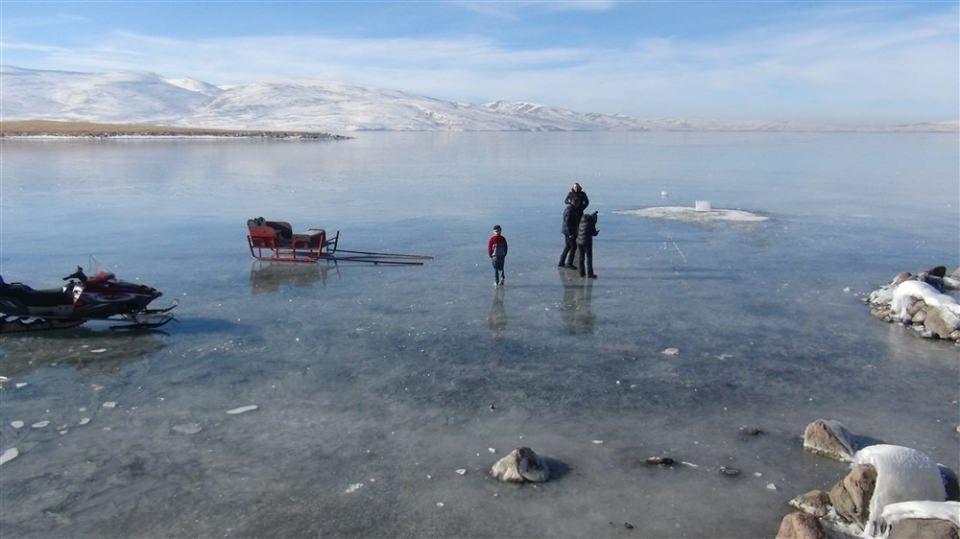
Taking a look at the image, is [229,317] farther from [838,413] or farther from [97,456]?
[838,413]

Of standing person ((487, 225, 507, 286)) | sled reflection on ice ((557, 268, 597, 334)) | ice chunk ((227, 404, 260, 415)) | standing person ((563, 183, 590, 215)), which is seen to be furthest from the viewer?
standing person ((563, 183, 590, 215))

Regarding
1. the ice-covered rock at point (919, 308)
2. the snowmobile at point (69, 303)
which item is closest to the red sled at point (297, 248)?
the snowmobile at point (69, 303)

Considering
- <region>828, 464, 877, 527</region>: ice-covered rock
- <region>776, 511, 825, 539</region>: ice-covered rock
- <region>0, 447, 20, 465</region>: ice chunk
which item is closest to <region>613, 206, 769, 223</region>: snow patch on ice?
<region>828, 464, 877, 527</region>: ice-covered rock

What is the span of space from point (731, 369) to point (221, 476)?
637cm

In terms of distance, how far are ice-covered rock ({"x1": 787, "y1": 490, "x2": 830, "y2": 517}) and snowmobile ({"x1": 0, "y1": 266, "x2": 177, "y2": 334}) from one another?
9.23 meters

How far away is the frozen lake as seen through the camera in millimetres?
5887

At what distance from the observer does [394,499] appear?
594 centimetres

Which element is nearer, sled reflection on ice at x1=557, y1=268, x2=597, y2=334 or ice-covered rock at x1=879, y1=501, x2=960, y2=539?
ice-covered rock at x1=879, y1=501, x2=960, y2=539

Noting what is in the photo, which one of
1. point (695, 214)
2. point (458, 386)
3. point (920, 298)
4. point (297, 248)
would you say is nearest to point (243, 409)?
point (458, 386)

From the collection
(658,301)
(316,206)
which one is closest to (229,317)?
(658,301)

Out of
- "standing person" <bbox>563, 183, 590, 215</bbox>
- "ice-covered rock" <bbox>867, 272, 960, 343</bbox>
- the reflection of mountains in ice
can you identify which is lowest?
the reflection of mountains in ice

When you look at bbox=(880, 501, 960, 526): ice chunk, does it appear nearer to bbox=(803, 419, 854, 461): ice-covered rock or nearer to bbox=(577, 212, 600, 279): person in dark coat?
bbox=(803, 419, 854, 461): ice-covered rock

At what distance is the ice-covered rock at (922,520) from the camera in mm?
4820

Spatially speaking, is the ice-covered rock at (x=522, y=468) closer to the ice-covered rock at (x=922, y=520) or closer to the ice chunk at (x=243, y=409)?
the ice-covered rock at (x=922, y=520)
